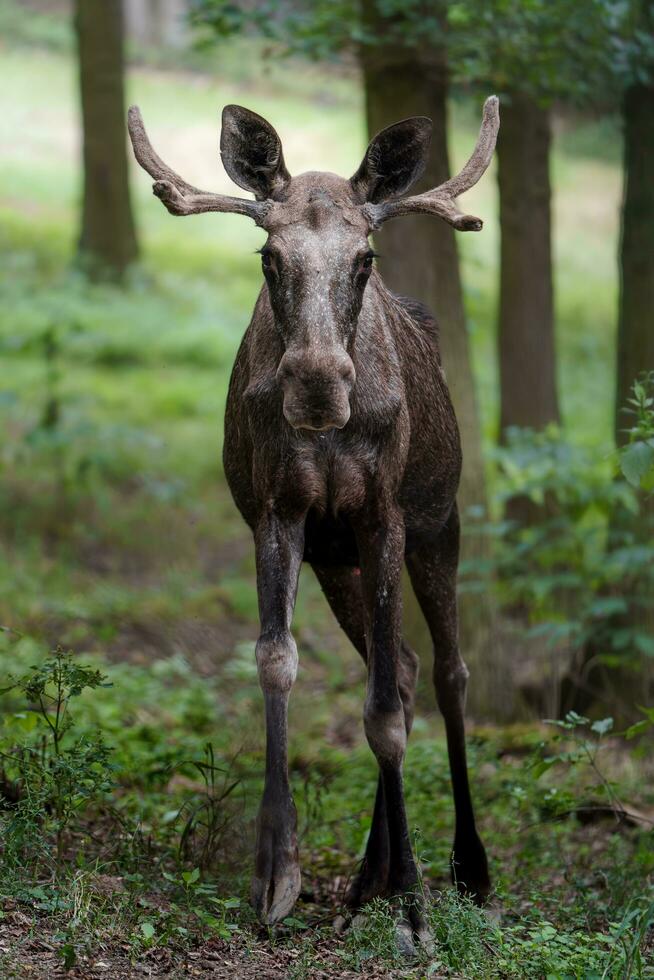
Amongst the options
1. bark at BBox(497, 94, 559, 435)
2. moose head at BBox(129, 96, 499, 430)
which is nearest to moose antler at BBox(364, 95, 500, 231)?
moose head at BBox(129, 96, 499, 430)

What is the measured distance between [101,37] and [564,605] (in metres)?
12.0

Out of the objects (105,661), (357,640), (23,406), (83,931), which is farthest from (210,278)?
(83,931)

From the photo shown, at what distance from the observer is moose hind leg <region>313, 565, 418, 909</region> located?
220 inches

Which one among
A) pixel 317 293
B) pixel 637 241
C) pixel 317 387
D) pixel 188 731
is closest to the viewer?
pixel 317 387

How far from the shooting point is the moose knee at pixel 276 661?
509 centimetres

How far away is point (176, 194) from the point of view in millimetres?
5148

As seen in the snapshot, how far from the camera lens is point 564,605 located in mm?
9773

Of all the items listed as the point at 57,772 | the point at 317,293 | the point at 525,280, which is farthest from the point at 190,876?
the point at 525,280

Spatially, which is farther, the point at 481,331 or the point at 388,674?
the point at 481,331

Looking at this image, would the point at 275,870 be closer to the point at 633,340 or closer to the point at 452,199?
the point at 452,199

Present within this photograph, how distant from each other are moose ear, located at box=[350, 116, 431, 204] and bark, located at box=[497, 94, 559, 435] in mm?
6075

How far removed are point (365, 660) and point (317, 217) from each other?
6.59ft

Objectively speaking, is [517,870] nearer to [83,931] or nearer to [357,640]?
[357,640]

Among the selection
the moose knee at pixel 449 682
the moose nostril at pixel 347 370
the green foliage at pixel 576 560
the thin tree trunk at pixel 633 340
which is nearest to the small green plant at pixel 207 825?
the moose knee at pixel 449 682
